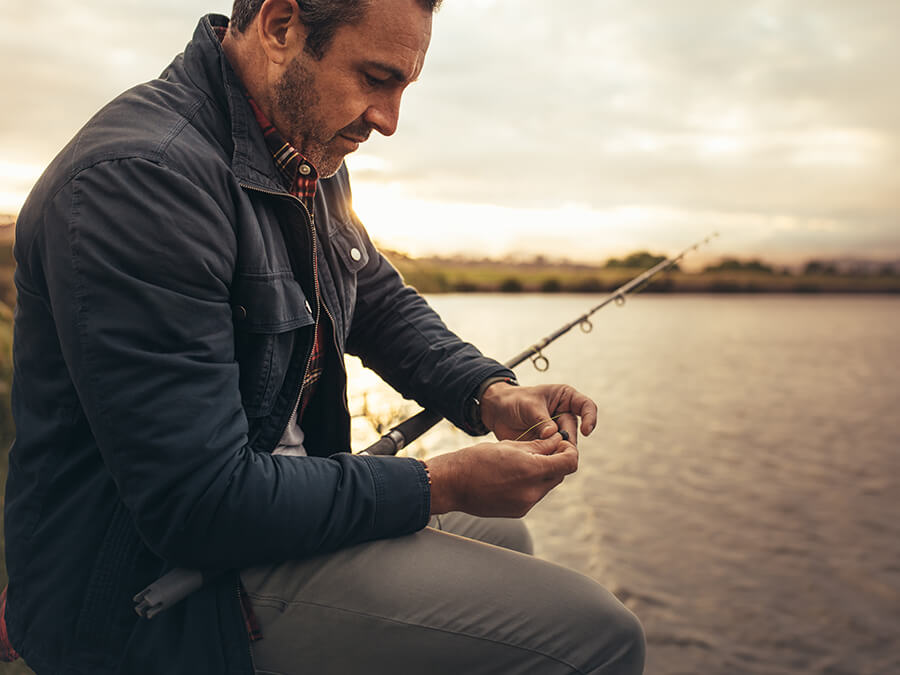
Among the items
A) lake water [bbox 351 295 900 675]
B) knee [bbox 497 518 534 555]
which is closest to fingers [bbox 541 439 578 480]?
knee [bbox 497 518 534 555]

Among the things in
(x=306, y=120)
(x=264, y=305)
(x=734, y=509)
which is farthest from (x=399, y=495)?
(x=734, y=509)

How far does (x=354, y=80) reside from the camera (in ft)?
5.74

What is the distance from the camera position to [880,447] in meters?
9.96

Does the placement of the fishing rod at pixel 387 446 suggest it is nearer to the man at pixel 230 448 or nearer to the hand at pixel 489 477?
the man at pixel 230 448

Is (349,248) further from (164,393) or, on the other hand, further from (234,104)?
(164,393)

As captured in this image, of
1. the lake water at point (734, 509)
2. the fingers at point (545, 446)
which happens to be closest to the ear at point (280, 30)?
the fingers at point (545, 446)

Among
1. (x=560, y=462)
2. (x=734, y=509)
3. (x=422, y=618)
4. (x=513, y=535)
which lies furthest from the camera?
(x=734, y=509)

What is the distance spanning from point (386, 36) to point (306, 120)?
278mm

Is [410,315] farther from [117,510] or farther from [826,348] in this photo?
[826,348]

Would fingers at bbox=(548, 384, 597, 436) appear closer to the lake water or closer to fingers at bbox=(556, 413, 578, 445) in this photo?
fingers at bbox=(556, 413, 578, 445)

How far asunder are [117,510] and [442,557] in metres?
0.66

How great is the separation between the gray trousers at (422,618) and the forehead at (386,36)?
1.12 metres

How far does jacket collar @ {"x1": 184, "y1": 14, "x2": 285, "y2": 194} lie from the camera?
1.61m

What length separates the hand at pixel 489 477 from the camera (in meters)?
1.54
